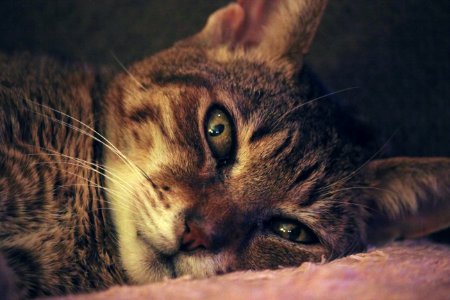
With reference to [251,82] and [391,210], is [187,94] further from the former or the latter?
[391,210]

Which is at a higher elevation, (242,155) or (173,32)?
(173,32)

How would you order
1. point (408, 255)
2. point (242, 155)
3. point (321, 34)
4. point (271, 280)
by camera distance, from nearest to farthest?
point (271, 280) < point (408, 255) < point (242, 155) < point (321, 34)

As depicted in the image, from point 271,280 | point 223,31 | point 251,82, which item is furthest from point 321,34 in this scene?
point 271,280

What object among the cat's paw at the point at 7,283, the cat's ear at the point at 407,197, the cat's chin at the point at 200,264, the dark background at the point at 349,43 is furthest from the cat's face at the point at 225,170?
the dark background at the point at 349,43

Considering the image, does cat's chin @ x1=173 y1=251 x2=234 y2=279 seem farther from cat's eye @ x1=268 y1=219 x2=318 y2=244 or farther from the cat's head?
A: cat's eye @ x1=268 y1=219 x2=318 y2=244

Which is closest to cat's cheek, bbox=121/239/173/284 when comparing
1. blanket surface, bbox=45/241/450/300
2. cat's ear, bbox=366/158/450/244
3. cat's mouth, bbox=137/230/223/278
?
cat's mouth, bbox=137/230/223/278

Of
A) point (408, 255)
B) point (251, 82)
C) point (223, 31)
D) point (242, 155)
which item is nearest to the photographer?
point (408, 255)
